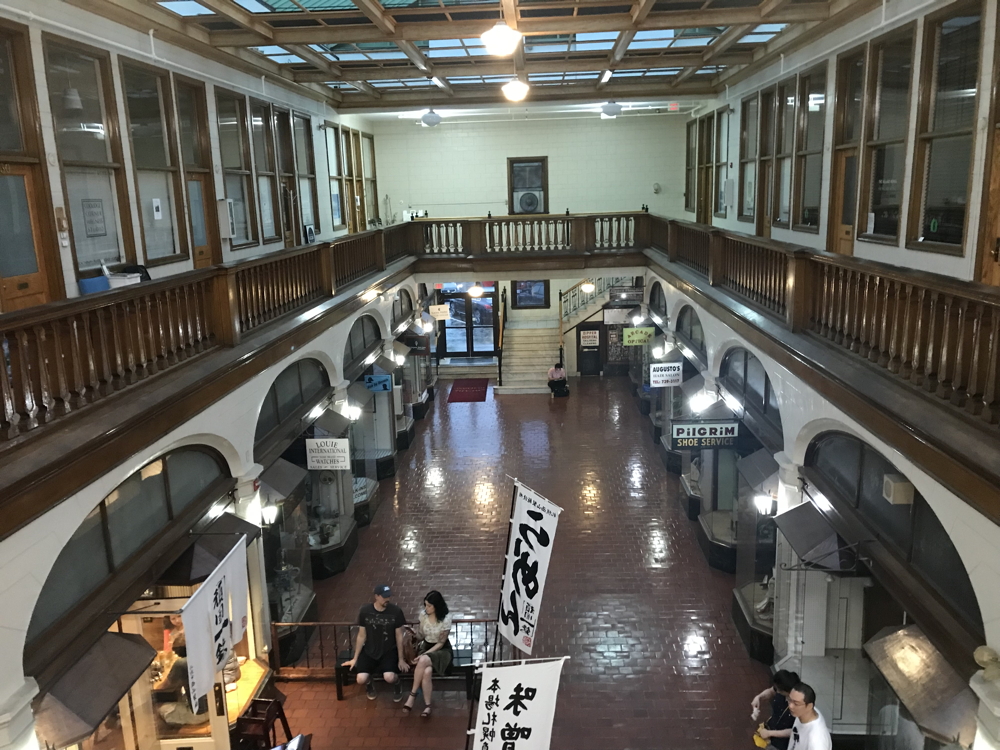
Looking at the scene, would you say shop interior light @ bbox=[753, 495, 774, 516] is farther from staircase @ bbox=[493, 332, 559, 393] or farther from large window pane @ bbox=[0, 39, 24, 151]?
staircase @ bbox=[493, 332, 559, 393]

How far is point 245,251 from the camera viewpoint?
12.3m

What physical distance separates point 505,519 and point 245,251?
21.1 feet

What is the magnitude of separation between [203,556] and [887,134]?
8606mm

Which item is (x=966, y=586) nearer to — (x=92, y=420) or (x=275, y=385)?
(x=92, y=420)

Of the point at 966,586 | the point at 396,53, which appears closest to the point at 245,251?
the point at 396,53

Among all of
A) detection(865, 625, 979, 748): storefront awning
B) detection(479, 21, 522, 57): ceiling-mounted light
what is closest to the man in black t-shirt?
detection(865, 625, 979, 748): storefront awning

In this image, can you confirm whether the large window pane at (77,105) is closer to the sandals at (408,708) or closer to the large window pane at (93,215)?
Result: the large window pane at (93,215)

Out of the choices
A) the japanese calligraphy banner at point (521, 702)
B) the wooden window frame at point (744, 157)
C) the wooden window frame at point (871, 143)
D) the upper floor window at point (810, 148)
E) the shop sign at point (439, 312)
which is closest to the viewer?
the japanese calligraphy banner at point (521, 702)

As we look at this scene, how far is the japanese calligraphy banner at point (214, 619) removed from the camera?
6.66 m

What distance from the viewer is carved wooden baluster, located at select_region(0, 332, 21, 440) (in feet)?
16.3

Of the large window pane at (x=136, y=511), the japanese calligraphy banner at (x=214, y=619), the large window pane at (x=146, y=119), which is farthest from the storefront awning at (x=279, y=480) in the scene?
the large window pane at (x=146, y=119)

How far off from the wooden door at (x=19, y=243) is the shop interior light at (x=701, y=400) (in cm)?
873

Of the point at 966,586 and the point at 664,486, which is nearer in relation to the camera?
the point at 966,586

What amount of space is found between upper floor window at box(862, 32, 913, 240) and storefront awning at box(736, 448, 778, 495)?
2.88 meters
